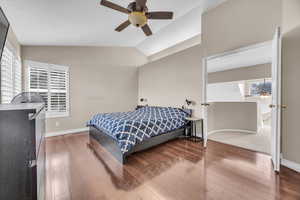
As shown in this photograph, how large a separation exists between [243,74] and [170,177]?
4360mm

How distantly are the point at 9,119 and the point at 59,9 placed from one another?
8.37 ft

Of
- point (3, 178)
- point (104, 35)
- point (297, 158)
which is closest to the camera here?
point (3, 178)

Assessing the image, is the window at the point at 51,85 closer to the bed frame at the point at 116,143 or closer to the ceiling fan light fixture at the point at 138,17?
the bed frame at the point at 116,143

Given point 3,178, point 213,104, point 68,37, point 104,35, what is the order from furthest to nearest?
point 213,104
point 104,35
point 68,37
point 3,178

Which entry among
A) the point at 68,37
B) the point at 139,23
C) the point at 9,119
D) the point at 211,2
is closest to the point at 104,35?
the point at 68,37

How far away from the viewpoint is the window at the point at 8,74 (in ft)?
7.99

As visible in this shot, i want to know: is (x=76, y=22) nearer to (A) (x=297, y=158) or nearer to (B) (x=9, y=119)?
(B) (x=9, y=119)

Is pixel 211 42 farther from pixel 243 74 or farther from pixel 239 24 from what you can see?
pixel 243 74

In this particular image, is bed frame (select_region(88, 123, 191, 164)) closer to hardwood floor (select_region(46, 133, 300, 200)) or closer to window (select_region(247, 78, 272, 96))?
hardwood floor (select_region(46, 133, 300, 200))

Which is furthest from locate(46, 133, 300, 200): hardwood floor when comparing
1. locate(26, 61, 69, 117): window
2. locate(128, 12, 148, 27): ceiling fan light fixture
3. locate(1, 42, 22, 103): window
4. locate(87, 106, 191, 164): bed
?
locate(128, 12, 148, 27): ceiling fan light fixture

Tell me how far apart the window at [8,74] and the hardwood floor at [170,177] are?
4.57 feet

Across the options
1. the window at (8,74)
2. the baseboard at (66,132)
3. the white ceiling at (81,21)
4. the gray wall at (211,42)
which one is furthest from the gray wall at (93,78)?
the gray wall at (211,42)

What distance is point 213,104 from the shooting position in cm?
450

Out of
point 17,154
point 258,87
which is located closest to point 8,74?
point 17,154
